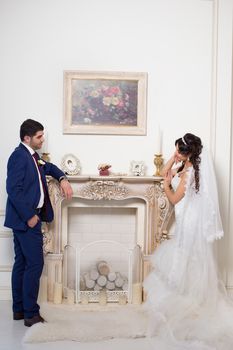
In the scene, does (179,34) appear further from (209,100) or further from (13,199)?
(13,199)

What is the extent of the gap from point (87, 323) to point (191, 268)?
3.13 feet

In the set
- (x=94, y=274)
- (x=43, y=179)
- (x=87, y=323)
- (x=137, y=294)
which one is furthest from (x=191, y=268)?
(x=43, y=179)

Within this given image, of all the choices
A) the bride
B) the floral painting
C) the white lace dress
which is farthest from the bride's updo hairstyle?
the floral painting

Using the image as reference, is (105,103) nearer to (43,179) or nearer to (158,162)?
(158,162)

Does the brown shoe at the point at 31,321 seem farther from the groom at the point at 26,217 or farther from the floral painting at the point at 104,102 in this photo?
the floral painting at the point at 104,102

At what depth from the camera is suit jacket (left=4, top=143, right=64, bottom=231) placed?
3352 mm

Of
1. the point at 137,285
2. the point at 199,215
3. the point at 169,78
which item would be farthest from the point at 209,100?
the point at 137,285

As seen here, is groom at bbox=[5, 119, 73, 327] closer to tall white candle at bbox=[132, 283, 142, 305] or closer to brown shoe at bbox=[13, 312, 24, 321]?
brown shoe at bbox=[13, 312, 24, 321]

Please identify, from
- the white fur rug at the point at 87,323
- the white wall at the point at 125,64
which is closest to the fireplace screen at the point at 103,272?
the white fur rug at the point at 87,323

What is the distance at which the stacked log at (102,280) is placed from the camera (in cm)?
404

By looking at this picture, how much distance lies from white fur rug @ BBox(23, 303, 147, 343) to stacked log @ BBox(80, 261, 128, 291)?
0.67 ft

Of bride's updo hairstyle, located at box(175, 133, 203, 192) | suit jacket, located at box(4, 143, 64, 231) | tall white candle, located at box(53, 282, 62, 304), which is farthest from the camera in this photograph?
tall white candle, located at box(53, 282, 62, 304)

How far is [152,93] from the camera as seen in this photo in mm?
4109

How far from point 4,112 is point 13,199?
1054 millimetres
